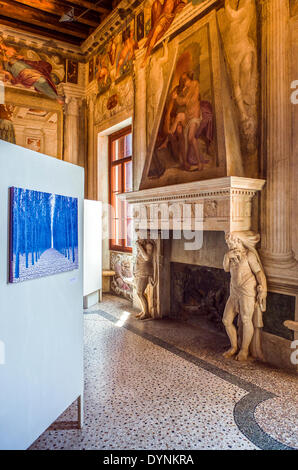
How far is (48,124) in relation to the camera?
28.0 feet

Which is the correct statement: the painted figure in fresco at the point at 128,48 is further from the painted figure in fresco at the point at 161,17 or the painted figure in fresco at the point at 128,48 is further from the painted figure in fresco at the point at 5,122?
the painted figure in fresco at the point at 5,122

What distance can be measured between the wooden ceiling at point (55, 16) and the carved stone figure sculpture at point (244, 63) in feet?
13.2

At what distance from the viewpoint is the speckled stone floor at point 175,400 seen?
2.38 m

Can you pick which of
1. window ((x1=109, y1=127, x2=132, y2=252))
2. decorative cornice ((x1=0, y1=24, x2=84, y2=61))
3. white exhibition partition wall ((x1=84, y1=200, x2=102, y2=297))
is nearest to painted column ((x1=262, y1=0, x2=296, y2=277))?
white exhibition partition wall ((x1=84, y1=200, x2=102, y2=297))

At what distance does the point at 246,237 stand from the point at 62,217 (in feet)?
7.71

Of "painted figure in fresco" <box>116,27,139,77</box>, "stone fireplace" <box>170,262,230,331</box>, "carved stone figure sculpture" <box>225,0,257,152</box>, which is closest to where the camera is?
"carved stone figure sculpture" <box>225,0,257,152</box>

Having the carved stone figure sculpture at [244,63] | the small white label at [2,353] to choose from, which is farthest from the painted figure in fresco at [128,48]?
the small white label at [2,353]

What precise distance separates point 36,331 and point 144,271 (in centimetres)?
361

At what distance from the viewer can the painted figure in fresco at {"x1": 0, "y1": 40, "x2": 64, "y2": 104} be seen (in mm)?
7832

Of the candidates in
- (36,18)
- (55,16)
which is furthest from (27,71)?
(55,16)

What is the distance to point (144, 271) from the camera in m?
5.65

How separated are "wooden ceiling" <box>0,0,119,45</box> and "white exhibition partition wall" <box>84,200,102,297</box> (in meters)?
4.32

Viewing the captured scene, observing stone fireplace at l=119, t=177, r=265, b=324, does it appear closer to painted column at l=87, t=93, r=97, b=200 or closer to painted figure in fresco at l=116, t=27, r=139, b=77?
painted column at l=87, t=93, r=97, b=200

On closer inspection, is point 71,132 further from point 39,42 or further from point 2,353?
point 2,353
